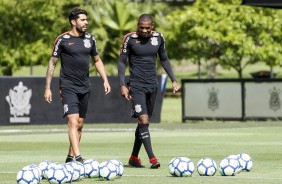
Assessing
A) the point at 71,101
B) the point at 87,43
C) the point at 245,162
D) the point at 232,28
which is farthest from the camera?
the point at 232,28

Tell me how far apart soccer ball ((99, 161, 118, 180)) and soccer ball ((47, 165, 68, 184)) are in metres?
0.73

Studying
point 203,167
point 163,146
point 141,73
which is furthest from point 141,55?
point 163,146

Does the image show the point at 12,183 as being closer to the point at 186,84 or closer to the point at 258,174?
the point at 258,174

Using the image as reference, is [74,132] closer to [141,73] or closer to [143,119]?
[143,119]

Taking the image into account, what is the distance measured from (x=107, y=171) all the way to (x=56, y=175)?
Result: 0.90 metres

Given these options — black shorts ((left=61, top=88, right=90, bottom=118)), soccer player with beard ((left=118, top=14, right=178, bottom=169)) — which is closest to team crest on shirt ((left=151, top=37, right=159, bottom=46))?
soccer player with beard ((left=118, top=14, right=178, bottom=169))

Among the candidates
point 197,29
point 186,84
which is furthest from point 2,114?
point 197,29

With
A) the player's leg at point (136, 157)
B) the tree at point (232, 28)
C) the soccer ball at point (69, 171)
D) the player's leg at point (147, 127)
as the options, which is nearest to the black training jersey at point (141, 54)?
the player's leg at point (147, 127)

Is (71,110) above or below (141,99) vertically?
below

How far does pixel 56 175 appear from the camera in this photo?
508 inches

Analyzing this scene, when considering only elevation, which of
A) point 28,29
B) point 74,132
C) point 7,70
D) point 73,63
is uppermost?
point 28,29

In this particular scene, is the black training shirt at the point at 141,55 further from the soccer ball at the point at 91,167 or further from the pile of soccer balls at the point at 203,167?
the soccer ball at the point at 91,167

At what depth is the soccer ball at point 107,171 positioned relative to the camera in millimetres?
13539

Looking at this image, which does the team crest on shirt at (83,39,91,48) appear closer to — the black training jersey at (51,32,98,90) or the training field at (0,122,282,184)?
the black training jersey at (51,32,98,90)
